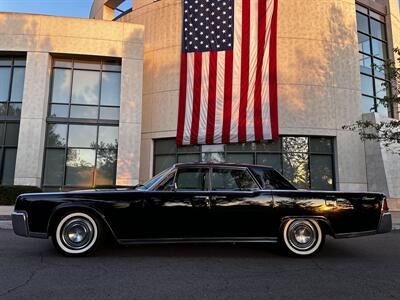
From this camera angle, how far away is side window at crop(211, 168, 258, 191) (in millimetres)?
6121

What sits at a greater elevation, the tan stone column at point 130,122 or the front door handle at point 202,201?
the tan stone column at point 130,122

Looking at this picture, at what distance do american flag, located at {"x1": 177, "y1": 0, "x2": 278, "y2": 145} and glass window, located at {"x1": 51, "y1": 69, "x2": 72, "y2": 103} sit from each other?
564cm

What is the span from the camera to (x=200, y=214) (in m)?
Answer: 5.81

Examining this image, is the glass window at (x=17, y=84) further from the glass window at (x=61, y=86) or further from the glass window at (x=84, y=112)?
the glass window at (x=84, y=112)

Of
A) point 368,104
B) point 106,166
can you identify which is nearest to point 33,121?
point 106,166

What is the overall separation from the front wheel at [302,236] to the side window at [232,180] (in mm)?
878

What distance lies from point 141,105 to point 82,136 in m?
3.24

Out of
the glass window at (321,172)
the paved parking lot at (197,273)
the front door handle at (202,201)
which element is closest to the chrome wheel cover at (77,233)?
the paved parking lot at (197,273)

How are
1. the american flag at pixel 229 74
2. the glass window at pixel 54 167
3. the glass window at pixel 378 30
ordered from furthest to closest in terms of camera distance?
the glass window at pixel 378 30, the glass window at pixel 54 167, the american flag at pixel 229 74

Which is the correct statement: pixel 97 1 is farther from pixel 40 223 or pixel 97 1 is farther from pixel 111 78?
pixel 40 223

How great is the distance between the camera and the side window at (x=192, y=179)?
6.03 meters

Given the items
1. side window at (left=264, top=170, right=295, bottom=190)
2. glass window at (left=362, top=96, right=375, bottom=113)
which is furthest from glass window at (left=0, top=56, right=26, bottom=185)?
glass window at (left=362, top=96, right=375, bottom=113)

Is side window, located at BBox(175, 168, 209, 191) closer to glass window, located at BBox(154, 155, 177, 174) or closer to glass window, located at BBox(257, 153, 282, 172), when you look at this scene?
glass window, located at BBox(257, 153, 282, 172)

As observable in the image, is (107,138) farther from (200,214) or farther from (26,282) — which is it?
(26,282)
